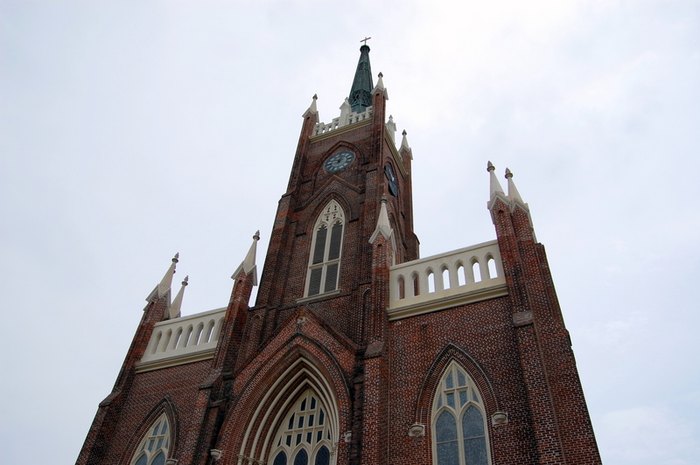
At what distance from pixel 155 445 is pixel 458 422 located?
960 cm

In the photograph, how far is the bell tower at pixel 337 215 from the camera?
1853 cm

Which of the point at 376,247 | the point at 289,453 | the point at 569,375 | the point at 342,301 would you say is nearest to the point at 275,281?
the point at 342,301

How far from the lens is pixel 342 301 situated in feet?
58.2

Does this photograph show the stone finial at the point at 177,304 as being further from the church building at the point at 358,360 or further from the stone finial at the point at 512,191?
the stone finial at the point at 512,191

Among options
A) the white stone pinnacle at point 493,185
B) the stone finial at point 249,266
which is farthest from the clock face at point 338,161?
the white stone pinnacle at point 493,185

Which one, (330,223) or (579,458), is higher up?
(330,223)

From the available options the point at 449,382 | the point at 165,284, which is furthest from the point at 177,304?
the point at 449,382

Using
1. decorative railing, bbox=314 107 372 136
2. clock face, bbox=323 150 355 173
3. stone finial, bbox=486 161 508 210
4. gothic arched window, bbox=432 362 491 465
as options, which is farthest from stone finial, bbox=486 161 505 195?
decorative railing, bbox=314 107 372 136

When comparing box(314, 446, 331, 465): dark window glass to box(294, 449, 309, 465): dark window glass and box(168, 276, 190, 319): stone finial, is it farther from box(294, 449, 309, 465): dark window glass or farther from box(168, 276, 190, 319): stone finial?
box(168, 276, 190, 319): stone finial

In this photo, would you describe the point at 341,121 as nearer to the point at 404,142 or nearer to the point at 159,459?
the point at 404,142

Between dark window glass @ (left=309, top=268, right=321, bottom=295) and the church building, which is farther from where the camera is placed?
dark window glass @ (left=309, top=268, right=321, bottom=295)

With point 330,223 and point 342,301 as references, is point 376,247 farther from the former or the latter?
point 330,223

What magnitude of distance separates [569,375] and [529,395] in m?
1.05

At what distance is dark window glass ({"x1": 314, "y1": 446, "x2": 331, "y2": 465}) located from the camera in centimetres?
1460
